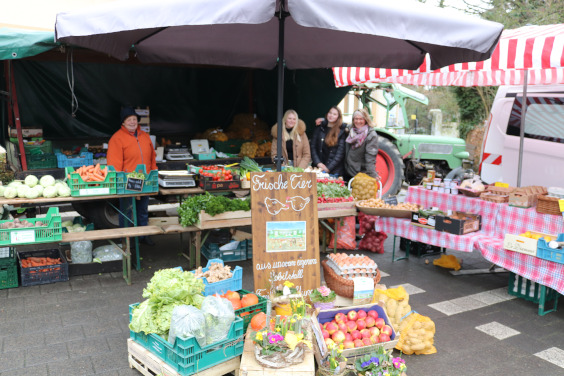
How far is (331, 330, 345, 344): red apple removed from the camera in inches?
147

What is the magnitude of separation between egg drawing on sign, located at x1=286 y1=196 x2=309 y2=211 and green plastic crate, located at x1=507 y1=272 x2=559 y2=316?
289 centimetres

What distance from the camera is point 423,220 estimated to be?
6.19 meters

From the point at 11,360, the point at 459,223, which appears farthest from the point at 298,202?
the point at 11,360

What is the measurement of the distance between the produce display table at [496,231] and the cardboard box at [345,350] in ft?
6.51

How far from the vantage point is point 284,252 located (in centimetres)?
420

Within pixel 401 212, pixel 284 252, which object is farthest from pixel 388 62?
pixel 284 252

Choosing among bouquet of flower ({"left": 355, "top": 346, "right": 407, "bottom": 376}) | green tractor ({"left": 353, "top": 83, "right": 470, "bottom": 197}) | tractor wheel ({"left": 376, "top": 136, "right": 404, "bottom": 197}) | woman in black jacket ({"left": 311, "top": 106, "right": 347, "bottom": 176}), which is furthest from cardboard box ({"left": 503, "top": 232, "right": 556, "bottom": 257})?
green tractor ({"left": 353, "top": 83, "right": 470, "bottom": 197})

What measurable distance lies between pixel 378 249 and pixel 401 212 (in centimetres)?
108

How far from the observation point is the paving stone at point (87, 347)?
13.5 feet

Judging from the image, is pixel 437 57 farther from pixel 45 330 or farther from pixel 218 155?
pixel 218 155

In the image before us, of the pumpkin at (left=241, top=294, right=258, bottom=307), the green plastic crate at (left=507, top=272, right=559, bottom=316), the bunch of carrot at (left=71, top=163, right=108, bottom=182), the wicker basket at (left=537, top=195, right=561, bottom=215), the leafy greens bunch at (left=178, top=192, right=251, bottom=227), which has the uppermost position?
the bunch of carrot at (left=71, top=163, right=108, bottom=182)

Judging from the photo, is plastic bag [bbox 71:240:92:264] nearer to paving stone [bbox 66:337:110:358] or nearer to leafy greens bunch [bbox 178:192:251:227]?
leafy greens bunch [bbox 178:192:251:227]

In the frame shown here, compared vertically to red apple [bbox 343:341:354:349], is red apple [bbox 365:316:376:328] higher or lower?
higher

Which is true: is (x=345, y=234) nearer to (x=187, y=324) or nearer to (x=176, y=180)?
(x=176, y=180)
